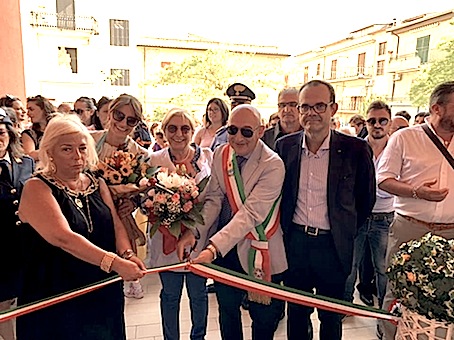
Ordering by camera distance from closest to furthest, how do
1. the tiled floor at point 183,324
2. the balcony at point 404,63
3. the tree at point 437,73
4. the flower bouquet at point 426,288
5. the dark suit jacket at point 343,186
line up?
the flower bouquet at point 426,288
the dark suit jacket at point 343,186
the tiled floor at point 183,324
the tree at point 437,73
the balcony at point 404,63

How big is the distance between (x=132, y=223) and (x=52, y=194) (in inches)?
20.8

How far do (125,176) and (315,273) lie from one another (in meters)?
1.14

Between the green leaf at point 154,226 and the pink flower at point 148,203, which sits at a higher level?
the pink flower at point 148,203

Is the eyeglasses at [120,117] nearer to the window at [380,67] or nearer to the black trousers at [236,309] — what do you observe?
the black trousers at [236,309]

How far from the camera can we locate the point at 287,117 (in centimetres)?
286

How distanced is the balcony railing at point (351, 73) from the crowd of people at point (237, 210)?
15.8 meters

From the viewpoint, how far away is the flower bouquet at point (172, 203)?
68.4 inches

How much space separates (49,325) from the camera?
5.01 feet

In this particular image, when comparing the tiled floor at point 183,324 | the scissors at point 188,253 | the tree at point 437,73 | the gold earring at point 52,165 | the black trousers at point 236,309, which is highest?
the tree at point 437,73

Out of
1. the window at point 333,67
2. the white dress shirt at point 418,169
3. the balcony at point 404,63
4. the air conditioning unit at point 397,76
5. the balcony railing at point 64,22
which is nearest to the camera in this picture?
the white dress shirt at point 418,169

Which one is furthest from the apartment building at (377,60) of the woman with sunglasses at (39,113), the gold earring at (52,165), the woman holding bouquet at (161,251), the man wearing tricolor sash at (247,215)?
the gold earring at (52,165)

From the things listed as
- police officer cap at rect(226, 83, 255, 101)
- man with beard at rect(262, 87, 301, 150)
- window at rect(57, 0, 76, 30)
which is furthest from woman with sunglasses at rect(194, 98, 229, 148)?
window at rect(57, 0, 76, 30)

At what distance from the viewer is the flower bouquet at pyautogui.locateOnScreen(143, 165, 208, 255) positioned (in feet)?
5.70

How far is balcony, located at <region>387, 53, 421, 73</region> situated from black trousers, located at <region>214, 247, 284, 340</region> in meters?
14.0
